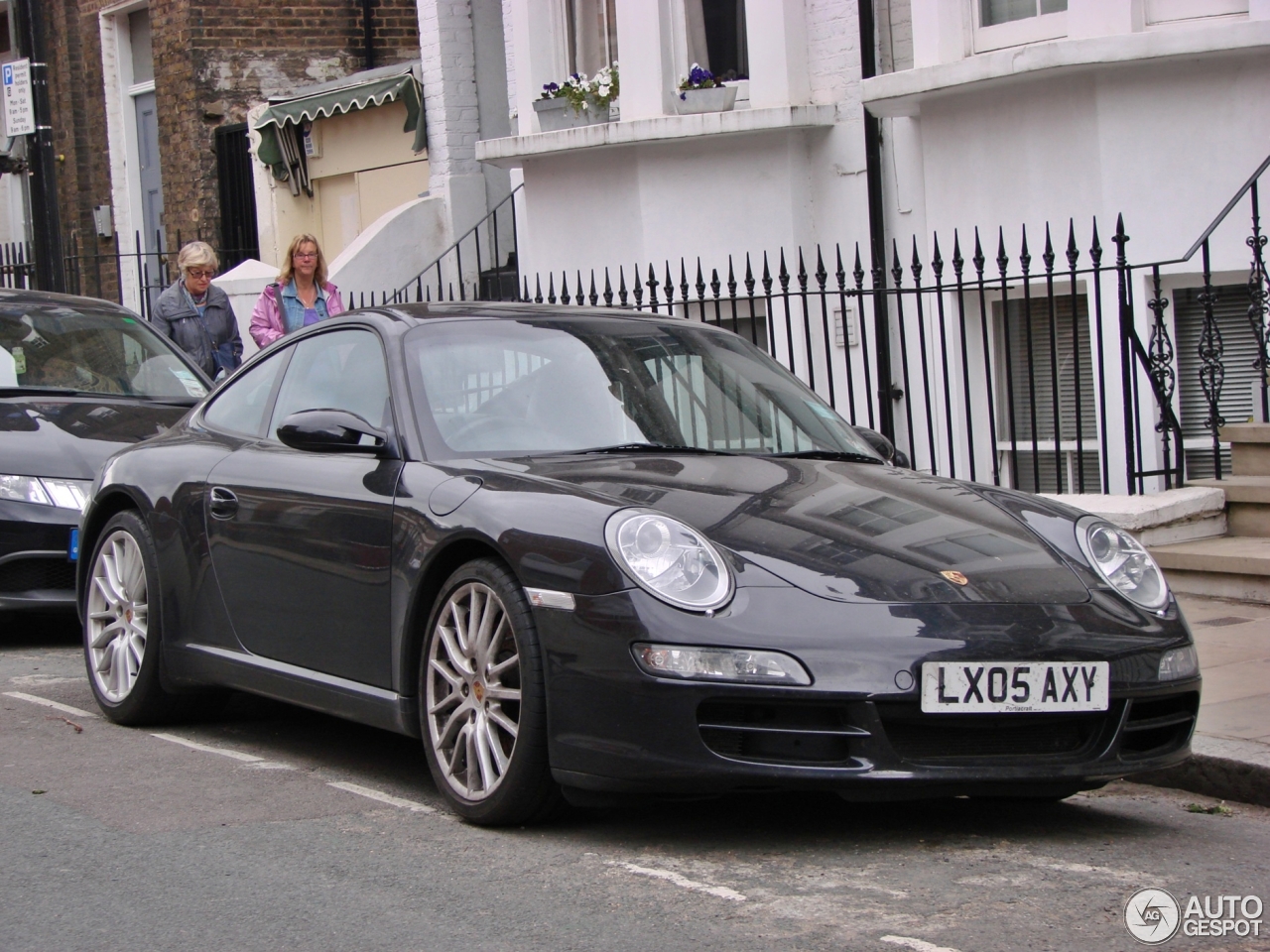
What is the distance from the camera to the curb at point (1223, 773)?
17.5 feet

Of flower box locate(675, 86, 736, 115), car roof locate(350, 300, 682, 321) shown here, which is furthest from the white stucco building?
car roof locate(350, 300, 682, 321)

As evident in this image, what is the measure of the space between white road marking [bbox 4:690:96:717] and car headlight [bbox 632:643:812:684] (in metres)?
3.17

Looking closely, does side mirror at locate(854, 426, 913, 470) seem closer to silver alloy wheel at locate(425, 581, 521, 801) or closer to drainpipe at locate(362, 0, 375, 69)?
silver alloy wheel at locate(425, 581, 521, 801)

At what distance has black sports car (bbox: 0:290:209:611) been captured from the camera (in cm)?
Answer: 800

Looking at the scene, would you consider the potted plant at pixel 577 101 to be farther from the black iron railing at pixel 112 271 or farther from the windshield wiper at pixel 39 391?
the black iron railing at pixel 112 271

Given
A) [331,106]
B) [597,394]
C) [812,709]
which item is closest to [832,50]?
[331,106]

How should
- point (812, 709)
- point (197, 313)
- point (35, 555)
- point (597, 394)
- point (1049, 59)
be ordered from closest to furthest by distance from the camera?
point (812, 709), point (597, 394), point (35, 555), point (1049, 59), point (197, 313)

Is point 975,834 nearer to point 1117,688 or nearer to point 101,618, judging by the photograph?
point 1117,688

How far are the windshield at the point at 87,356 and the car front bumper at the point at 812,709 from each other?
5309 millimetres

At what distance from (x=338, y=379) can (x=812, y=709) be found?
7.47ft

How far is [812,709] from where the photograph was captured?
4.37 metres

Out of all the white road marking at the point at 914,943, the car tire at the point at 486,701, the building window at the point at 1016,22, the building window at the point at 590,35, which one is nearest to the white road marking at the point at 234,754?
the car tire at the point at 486,701

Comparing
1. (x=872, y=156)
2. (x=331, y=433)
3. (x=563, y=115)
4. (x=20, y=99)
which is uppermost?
(x=20, y=99)

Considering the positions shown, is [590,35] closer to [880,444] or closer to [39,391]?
[39,391]
